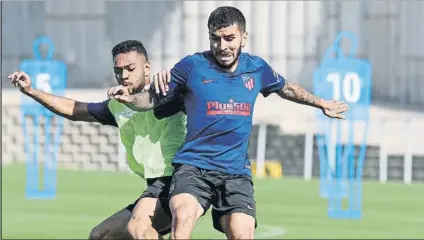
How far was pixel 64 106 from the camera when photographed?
11164 millimetres

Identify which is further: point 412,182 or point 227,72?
point 412,182

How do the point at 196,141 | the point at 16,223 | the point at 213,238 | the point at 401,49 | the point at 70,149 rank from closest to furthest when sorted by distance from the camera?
the point at 196,141 → the point at 213,238 → the point at 16,223 → the point at 70,149 → the point at 401,49

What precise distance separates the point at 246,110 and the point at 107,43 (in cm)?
2301

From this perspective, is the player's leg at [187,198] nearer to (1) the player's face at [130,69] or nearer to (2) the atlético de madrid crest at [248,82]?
(2) the atlético de madrid crest at [248,82]

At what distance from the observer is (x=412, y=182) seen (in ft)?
86.4

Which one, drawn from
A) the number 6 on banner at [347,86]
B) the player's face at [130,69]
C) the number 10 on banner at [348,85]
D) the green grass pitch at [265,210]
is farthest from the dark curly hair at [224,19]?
the number 6 on banner at [347,86]

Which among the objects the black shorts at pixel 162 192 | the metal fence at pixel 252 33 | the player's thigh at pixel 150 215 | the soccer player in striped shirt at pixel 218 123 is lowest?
the player's thigh at pixel 150 215

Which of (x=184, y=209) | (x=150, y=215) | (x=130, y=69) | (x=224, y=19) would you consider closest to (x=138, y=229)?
(x=150, y=215)

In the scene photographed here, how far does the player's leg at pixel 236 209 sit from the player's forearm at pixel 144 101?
0.77 metres

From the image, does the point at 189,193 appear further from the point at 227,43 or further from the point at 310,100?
the point at 310,100

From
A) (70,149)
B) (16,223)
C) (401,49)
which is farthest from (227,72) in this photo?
(401,49)

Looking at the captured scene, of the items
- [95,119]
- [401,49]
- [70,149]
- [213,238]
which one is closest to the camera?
[95,119]

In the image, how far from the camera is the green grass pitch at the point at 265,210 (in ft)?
56.2

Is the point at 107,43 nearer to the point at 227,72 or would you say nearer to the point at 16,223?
the point at 16,223
